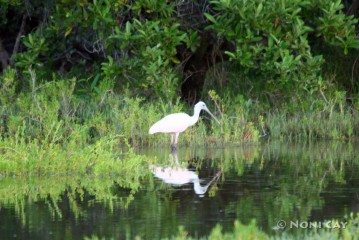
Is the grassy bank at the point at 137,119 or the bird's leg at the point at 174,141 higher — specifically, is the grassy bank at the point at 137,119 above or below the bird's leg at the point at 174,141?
above

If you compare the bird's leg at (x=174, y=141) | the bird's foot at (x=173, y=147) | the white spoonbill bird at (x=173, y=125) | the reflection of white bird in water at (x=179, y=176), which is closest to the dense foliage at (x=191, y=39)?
the bird's leg at (x=174, y=141)

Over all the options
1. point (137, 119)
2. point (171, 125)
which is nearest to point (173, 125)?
point (171, 125)

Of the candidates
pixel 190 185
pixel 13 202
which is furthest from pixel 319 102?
Result: pixel 13 202

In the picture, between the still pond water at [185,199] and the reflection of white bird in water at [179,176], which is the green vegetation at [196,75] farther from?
the still pond water at [185,199]

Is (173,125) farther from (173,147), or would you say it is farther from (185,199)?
(185,199)

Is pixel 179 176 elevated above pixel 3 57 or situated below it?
below

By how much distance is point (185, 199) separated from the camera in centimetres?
1114

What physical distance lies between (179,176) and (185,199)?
2.08m

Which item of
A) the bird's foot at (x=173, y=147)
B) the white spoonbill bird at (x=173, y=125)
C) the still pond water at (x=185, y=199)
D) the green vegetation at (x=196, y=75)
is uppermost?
A: the green vegetation at (x=196, y=75)

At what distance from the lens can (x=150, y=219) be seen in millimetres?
9805

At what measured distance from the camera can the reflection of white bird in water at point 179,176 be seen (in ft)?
40.2

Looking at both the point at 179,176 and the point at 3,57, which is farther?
the point at 3,57

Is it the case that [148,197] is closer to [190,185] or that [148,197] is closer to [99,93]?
[190,185]

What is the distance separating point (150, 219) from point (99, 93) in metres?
9.03
